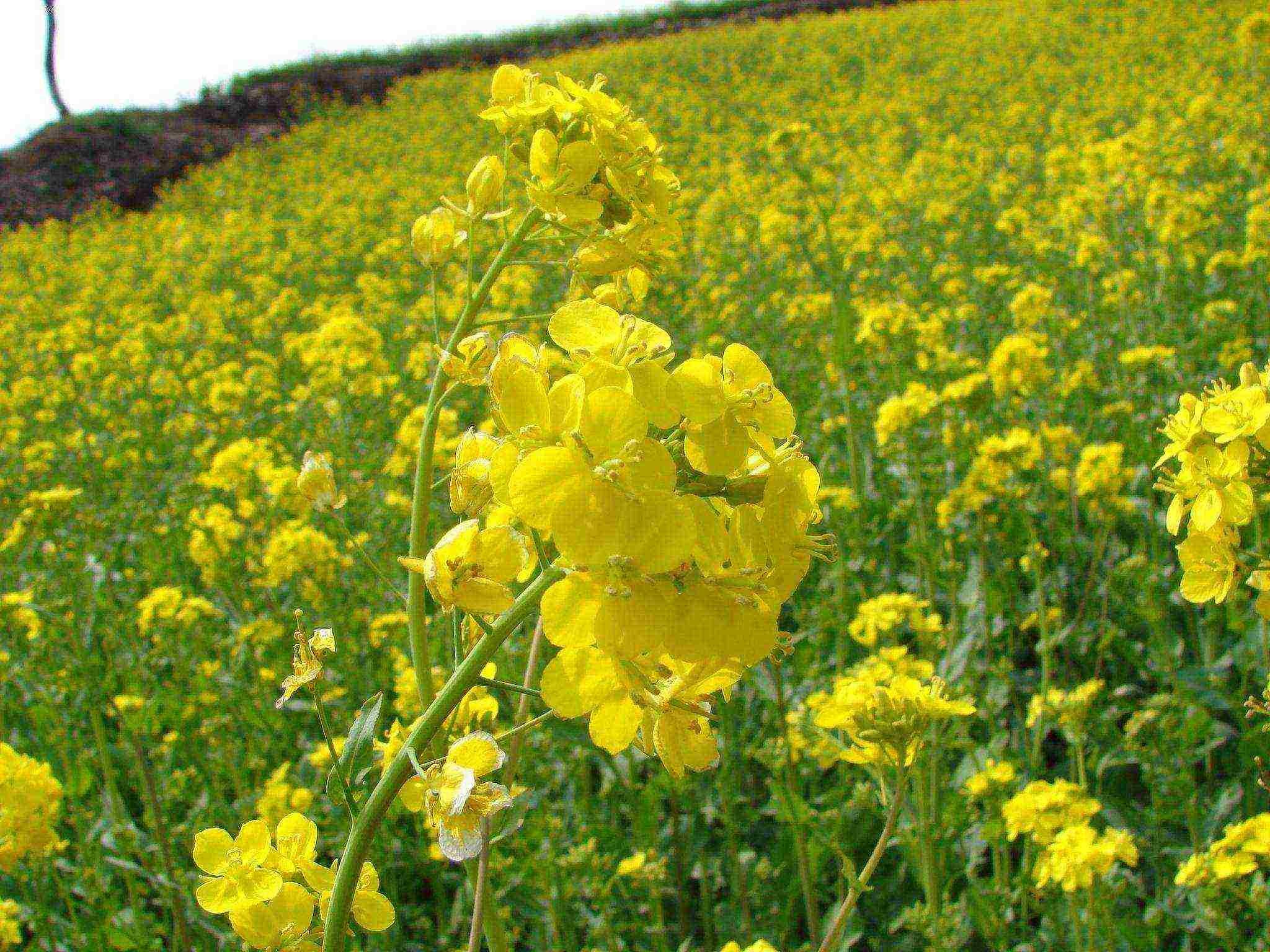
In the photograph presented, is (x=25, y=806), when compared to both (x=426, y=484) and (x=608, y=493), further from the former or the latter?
(x=608, y=493)

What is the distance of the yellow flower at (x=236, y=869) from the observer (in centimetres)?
109

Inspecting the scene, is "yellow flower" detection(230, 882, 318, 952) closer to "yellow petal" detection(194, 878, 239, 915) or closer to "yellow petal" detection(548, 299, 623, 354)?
"yellow petal" detection(194, 878, 239, 915)

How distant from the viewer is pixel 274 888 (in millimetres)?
1099

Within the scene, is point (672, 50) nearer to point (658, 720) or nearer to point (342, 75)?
point (342, 75)

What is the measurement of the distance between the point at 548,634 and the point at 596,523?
0.36 ft

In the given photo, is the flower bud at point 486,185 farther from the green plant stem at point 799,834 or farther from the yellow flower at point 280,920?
the green plant stem at point 799,834

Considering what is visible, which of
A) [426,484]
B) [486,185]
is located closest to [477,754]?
[426,484]

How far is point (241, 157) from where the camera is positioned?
2128cm

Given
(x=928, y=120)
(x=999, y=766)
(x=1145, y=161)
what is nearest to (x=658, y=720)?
(x=999, y=766)

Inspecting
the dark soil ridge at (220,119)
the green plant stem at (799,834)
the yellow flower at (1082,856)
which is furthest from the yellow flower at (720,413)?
the dark soil ridge at (220,119)

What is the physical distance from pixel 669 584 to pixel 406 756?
1.06 feet

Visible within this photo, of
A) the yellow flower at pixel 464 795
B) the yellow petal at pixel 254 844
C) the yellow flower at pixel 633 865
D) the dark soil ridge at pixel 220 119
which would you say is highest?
the dark soil ridge at pixel 220 119

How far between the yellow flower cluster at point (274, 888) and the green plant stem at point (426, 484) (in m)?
0.24

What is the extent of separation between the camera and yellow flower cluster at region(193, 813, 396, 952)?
1.08 m
